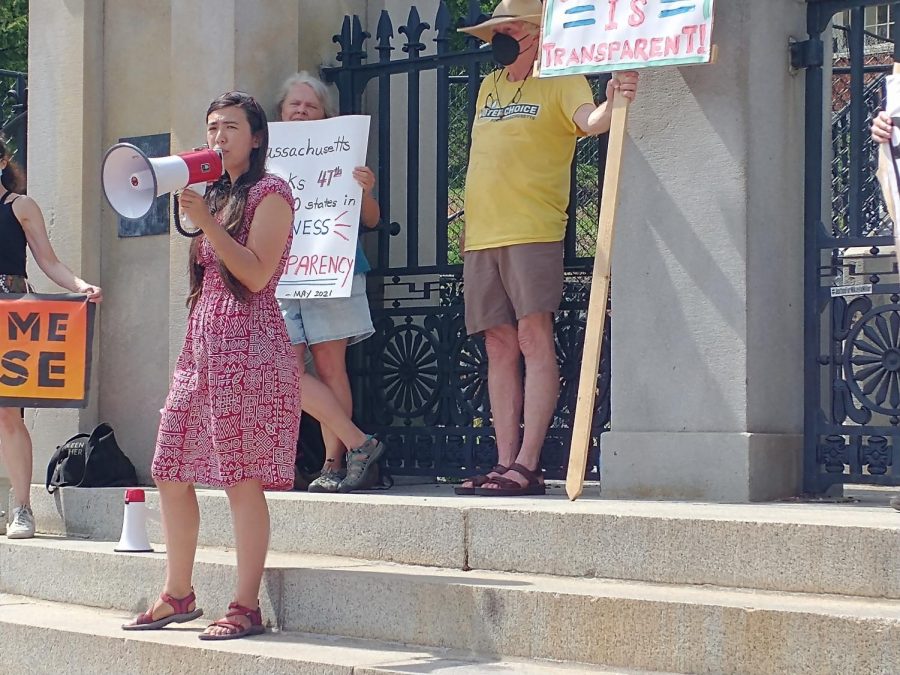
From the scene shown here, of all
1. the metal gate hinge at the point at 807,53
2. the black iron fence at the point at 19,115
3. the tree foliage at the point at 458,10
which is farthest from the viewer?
the tree foliage at the point at 458,10

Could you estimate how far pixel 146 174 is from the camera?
17.9 ft

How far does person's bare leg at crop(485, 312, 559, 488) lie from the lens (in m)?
6.98

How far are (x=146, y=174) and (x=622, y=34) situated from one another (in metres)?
2.21

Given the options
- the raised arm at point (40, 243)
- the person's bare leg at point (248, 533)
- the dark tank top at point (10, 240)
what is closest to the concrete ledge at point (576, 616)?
the person's bare leg at point (248, 533)

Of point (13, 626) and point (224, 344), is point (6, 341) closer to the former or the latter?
point (13, 626)

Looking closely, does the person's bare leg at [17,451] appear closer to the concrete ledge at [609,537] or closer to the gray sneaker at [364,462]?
the concrete ledge at [609,537]

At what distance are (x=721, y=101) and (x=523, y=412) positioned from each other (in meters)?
1.87

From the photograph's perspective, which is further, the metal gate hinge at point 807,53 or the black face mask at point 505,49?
the black face mask at point 505,49

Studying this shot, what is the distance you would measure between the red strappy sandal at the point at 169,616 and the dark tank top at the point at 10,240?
2804 millimetres

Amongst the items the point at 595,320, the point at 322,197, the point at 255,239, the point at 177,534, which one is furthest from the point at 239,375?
the point at 322,197

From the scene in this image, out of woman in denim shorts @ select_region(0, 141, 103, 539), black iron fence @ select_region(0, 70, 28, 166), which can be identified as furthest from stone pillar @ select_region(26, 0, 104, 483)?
black iron fence @ select_region(0, 70, 28, 166)

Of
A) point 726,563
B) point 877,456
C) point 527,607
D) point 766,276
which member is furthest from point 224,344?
point 877,456

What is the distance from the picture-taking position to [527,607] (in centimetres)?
527

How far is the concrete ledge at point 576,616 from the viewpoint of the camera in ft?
15.3
